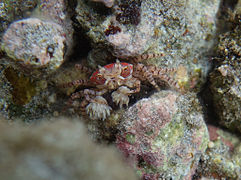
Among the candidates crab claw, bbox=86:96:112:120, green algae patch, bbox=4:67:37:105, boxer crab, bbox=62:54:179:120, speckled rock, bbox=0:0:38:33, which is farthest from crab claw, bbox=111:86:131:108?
speckled rock, bbox=0:0:38:33

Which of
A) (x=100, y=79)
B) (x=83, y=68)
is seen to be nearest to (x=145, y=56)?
(x=100, y=79)

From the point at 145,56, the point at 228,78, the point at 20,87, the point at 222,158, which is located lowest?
the point at 222,158

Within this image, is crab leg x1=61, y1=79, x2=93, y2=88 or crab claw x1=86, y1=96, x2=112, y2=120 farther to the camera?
crab leg x1=61, y1=79, x2=93, y2=88

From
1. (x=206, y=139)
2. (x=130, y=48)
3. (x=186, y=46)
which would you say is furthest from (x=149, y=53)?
(x=206, y=139)

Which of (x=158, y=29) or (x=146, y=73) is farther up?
(x=158, y=29)

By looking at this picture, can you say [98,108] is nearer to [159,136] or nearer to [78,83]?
[78,83]

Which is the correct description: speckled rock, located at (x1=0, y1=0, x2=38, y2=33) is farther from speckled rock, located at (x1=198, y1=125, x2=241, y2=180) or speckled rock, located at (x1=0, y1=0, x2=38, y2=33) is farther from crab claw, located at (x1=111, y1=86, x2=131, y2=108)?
speckled rock, located at (x1=198, y1=125, x2=241, y2=180)

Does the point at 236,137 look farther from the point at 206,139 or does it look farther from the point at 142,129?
the point at 142,129
